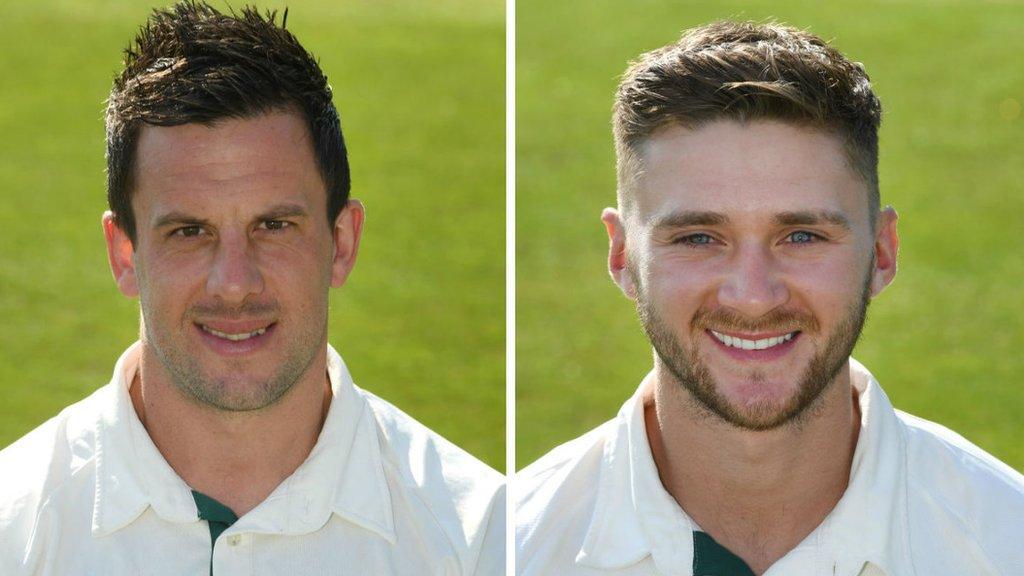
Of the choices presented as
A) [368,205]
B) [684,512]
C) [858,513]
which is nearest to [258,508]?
[684,512]

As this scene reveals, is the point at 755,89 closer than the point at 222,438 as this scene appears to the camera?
Yes

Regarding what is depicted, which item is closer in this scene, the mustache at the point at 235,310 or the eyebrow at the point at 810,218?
the eyebrow at the point at 810,218

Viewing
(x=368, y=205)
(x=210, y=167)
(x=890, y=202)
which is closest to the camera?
(x=210, y=167)

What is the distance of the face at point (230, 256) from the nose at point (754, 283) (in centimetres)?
75

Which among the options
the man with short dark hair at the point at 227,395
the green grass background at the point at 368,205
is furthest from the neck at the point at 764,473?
the green grass background at the point at 368,205

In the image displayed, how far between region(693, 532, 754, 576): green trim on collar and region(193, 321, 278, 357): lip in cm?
84

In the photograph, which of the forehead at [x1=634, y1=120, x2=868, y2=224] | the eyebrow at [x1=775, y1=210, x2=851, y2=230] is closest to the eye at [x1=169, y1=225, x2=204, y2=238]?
the forehead at [x1=634, y1=120, x2=868, y2=224]

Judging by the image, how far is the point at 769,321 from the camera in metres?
2.57

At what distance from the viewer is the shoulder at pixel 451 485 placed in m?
2.70

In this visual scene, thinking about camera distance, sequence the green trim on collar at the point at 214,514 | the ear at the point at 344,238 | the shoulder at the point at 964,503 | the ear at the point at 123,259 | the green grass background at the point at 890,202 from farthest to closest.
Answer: the green grass background at the point at 890,202 → the ear at the point at 344,238 → the ear at the point at 123,259 → the green trim on collar at the point at 214,514 → the shoulder at the point at 964,503

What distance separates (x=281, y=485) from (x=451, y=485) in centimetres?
30

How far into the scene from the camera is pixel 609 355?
568cm

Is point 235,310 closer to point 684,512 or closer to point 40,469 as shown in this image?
point 40,469

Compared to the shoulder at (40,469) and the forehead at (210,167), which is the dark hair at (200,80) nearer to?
the forehead at (210,167)
